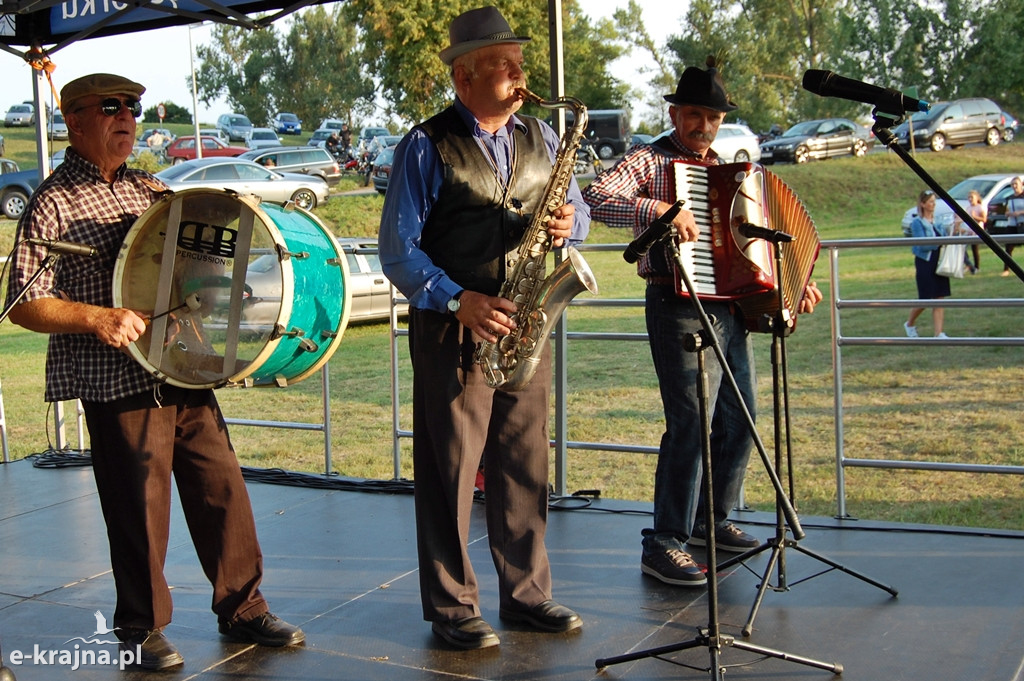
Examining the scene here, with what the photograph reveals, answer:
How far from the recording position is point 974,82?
1502 inches

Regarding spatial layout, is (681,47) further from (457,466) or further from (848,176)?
(457,466)

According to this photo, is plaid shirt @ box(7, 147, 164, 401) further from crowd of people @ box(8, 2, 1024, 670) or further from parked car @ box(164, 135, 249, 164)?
parked car @ box(164, 135, 249, 164)

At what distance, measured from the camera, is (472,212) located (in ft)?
11.4

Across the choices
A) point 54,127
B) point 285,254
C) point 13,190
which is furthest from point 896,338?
point 13,190

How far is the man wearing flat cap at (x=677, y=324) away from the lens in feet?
13.1

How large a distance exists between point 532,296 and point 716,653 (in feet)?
4.10

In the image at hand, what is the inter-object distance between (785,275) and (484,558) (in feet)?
5.62

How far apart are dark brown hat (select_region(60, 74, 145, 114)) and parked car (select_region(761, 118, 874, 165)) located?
93.1ft

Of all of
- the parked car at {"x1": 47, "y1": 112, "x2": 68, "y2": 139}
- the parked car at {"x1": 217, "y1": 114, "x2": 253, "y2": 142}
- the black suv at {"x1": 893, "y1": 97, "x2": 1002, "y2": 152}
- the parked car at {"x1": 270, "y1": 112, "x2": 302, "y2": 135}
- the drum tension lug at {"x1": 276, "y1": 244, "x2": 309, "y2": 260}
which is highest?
the parked car at {"x1": 270, "y1": 112, "x2": 302, "y2": 135}

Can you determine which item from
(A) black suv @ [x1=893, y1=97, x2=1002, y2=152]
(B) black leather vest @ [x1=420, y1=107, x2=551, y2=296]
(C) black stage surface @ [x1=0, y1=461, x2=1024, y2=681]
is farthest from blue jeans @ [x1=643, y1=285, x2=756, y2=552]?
(A) black suv @ [x1=893, y1=97, x2=1002, y2=152]

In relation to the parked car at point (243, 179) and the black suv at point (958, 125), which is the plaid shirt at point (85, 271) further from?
the black suv at point (958, 125)

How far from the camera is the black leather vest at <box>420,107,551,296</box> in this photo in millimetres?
3459

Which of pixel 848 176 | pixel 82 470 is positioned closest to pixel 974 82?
pixel 848 176

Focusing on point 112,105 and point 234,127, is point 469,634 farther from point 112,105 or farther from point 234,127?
point 234,127
